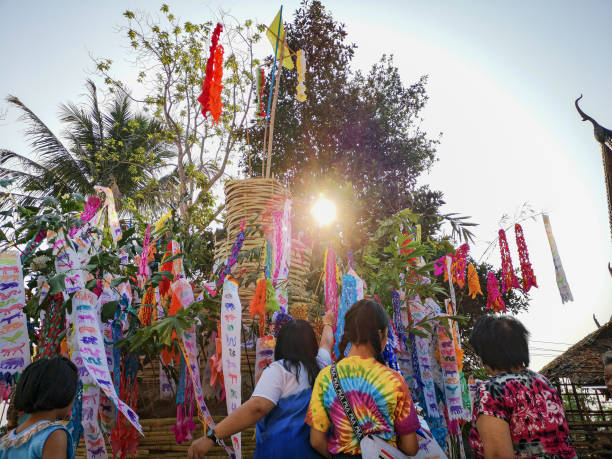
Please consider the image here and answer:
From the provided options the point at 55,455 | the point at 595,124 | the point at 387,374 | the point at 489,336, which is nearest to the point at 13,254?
the point at 55,455

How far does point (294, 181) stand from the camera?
33.2 ft

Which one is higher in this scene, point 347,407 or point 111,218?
point 111,218

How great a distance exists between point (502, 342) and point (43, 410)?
1.59 meters

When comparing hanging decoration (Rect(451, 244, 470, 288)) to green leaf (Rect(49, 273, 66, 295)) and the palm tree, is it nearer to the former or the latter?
green leaf (Rect(49, 273, 66, 295))

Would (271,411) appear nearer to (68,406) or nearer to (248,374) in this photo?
(68,406)

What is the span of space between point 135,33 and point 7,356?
7.46 m

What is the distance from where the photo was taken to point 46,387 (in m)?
1.38

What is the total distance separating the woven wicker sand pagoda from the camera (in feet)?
7.25

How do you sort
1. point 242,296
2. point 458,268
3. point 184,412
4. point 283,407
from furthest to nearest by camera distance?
1. point 458,268
2. point 242,296
3. point 184,412
4. point 283,407

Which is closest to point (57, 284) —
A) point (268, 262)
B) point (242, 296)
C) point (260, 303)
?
point (260, 303)

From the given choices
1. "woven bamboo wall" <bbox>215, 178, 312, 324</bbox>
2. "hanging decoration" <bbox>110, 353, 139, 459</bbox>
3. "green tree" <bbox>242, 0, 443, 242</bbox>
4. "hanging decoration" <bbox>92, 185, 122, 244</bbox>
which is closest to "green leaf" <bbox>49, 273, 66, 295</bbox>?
"hanging decoration" <bbox>110, 353, 139, 459</bbox>

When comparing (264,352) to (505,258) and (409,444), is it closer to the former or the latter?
(409,444)

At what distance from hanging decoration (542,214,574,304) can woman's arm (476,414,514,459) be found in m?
4.17

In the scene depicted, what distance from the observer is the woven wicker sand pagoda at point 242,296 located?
2209 mm
